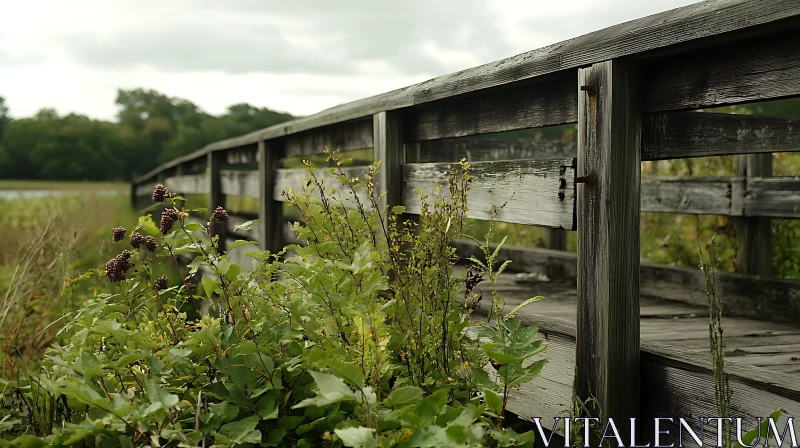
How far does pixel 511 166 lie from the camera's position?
2650 millimetres

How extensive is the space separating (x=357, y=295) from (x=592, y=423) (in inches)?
35.1

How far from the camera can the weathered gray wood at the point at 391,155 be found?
3516 millimetres

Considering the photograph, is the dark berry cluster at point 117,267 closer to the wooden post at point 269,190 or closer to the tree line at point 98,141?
the wooden post at point 269,190

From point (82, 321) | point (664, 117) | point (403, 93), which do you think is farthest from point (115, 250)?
point (664, 117)

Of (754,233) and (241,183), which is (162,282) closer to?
(754,233)

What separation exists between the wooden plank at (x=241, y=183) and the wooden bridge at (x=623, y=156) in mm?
2715

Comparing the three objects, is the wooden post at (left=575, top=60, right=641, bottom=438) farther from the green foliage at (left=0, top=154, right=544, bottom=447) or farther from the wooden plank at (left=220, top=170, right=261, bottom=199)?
the wooden plank at (left=220, top=170, right=261, bottom=199)

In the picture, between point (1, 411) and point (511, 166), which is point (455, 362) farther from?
point (1, 411)

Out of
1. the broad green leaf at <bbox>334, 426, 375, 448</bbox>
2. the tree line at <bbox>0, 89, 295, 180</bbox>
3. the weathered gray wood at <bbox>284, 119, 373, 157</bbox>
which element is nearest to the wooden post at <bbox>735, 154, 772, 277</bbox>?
the weathered gray wood at <bbox>284, 119, 373, 157</bbox>

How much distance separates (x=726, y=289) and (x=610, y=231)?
7.36ft

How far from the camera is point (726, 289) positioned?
4.07 m

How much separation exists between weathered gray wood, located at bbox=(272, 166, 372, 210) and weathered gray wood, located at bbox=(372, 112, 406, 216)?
118 millimetres

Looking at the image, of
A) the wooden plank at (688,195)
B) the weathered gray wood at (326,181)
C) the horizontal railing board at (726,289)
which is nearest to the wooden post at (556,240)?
the horizontal railing board at (726,289)

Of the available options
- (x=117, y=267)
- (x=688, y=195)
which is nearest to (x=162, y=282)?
(x=117, y=267)
